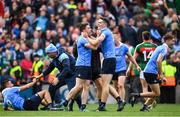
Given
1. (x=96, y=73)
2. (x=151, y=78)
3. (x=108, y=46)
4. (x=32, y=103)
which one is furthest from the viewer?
(x=151, y=78)

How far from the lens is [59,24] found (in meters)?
36.1

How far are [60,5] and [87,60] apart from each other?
13.5 meters

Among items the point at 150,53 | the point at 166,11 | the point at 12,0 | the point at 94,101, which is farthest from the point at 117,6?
the point at 150,53

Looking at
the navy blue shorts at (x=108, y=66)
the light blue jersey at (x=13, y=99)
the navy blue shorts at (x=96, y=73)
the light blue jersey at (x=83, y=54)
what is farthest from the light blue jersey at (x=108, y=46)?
the light blue jersey at (x=13, y=99)

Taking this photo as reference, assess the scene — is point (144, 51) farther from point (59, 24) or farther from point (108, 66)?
point (59, 24)

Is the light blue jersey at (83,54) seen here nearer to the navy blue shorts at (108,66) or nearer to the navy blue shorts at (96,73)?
the navy blue shorts at (96,73)

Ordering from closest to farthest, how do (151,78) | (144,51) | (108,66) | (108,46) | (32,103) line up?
(108,66), (108,46), (32,103), (151,78), (144,51)

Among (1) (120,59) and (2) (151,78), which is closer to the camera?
(2) (151,78)

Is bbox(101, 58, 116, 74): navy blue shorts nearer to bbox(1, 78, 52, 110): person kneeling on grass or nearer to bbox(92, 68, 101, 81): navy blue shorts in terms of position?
bbox(92, 68, 101, 81): navy blue shorts

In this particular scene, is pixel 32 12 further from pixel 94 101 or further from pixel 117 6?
pixel 94 101

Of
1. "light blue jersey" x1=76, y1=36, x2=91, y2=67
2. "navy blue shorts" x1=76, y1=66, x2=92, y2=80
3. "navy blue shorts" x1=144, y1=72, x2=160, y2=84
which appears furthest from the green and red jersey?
"navy blue shorts" x1=76, y1=66, x2=92, y2=80

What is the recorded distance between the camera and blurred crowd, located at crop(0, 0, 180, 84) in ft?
111

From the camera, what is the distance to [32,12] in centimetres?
3738

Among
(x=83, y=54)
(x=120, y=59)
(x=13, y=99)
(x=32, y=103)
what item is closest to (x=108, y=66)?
(x=83, y=54)
